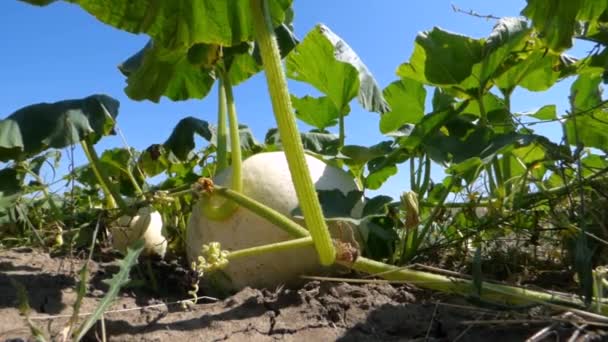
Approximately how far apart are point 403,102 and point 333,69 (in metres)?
0.33

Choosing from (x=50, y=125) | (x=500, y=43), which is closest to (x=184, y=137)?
(x=50, y=125)

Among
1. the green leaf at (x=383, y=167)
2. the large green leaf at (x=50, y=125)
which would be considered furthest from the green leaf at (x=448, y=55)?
the large green leaf at (x=50, y=125)

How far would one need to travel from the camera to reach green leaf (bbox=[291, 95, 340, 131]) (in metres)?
2.41

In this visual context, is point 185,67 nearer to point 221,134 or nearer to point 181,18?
point 221,134

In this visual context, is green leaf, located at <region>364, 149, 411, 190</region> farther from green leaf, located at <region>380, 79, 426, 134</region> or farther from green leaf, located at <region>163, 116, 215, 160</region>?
green leaf, located at <region>163, 116, 215, 160</region>

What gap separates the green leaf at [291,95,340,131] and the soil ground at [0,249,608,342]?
3.45ft

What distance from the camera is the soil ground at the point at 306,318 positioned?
1.09m

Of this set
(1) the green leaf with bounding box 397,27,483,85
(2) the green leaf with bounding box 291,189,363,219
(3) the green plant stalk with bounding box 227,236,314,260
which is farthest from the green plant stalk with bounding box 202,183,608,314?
(1) the green leaf with bounding box 397,27,483,85

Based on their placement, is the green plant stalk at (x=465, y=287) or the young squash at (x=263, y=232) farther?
the young squash at (x=263, y=232)

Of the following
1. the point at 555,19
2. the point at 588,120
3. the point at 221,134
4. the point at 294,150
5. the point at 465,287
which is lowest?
the point at 465,287

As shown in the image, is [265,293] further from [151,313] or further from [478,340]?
[478,340]

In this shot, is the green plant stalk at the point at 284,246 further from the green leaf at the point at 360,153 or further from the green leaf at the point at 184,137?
the green leaf at the point at 184,137

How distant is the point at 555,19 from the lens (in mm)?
1849

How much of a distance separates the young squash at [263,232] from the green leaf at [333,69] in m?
0.37
